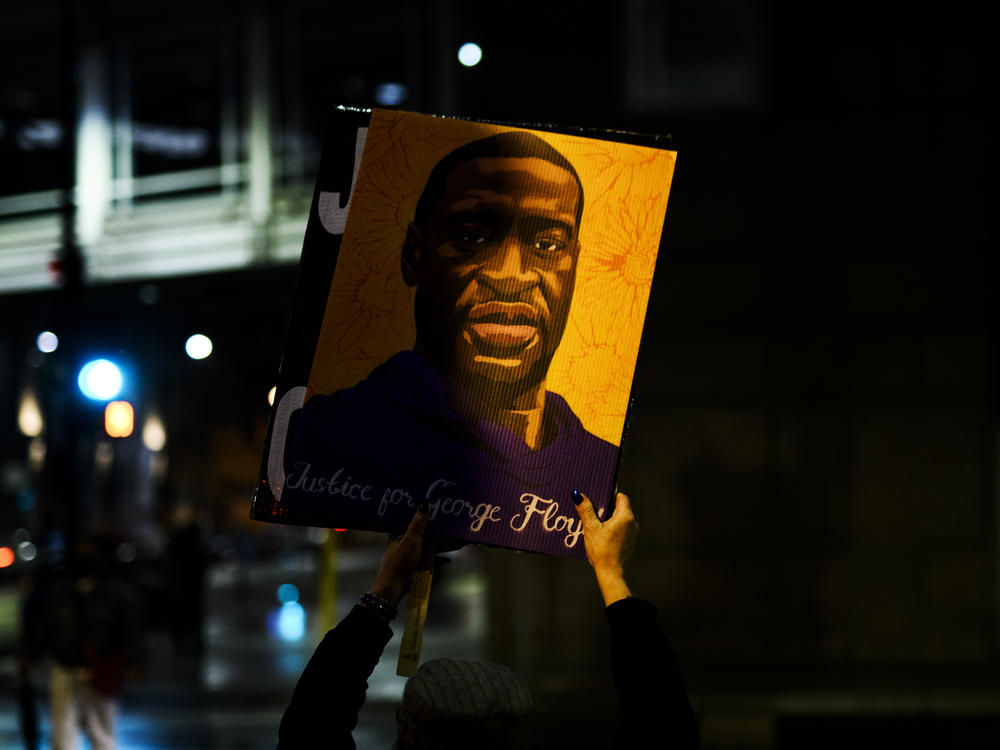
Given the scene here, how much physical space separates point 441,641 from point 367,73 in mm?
8963

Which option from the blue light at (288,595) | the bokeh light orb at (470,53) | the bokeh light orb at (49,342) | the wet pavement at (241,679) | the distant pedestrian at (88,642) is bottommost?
the wet pavement at (241,679)

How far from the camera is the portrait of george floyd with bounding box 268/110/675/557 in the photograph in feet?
9.71

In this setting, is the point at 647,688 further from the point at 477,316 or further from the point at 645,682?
the point at 477,316

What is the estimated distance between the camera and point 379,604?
2.43 metres

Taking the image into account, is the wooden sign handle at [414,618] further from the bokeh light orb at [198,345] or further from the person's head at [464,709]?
the bokeh light orb at [198,345]

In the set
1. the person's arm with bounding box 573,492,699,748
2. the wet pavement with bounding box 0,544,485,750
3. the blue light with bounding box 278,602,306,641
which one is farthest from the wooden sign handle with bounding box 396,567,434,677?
the blue light with bounding box 278,602,306,641

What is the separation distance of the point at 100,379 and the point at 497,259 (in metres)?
8.88

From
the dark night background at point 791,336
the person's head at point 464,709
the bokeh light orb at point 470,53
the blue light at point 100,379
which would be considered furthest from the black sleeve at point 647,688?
the bokeh light orb at point 470,53

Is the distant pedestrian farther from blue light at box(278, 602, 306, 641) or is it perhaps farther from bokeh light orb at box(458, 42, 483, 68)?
blue light at box(278, 602, 306, 641)

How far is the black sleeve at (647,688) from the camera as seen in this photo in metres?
2.22

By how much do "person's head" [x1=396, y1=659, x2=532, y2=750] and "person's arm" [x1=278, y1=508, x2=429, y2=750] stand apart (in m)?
0.14

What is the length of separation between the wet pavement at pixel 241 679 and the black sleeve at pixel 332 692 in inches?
310

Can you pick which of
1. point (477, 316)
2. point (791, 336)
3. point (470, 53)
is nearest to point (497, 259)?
point (477, 316)

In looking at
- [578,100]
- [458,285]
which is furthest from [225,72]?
[458,285]
